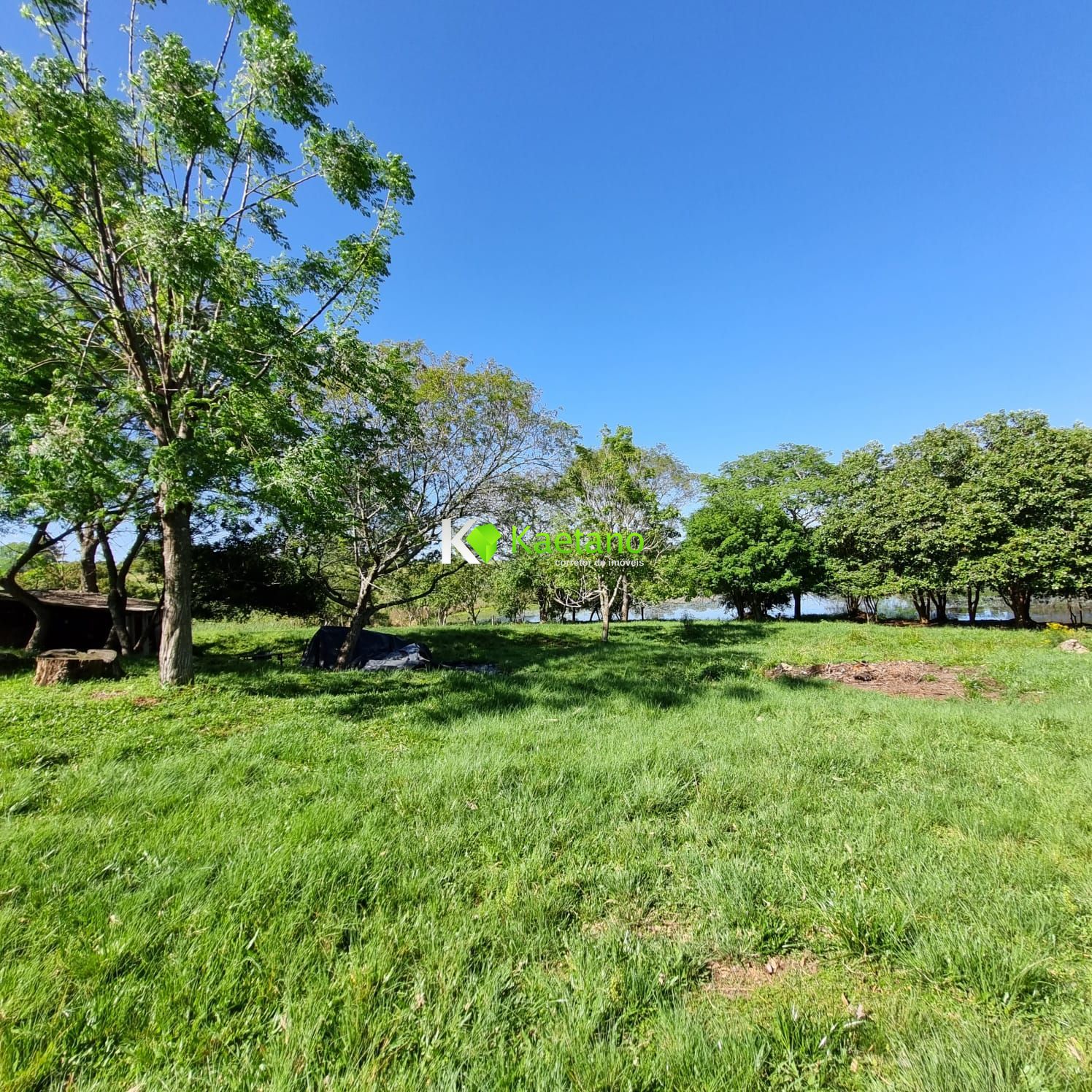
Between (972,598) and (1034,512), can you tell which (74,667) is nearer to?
(1034,512)

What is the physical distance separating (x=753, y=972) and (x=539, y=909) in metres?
0.98

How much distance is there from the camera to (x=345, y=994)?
1754 mm

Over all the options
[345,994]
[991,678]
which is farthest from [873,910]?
[991,678]

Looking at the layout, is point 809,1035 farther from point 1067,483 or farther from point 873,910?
point 1067,483

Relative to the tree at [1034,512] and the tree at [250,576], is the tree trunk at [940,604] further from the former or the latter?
the tree at [250,576]

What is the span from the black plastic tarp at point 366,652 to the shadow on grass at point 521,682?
97cm

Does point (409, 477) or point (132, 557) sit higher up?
point (409, 477)

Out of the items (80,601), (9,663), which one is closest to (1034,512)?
(9,663)

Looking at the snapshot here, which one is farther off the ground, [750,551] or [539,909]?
[750,551]

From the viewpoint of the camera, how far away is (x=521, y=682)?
7855mm

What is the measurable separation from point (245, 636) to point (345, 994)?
16468mm

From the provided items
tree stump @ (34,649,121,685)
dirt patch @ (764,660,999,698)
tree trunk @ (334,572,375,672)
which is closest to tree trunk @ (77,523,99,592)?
tree stump @ (34,649,121,685)

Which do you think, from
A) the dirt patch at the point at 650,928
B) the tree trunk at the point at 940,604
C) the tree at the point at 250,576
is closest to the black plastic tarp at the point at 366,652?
the tree at the point at 250,576

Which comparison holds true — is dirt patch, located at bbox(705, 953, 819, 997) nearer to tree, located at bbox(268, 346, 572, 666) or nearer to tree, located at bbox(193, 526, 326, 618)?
tree, located at bbox(268, 346, 572, 666)
